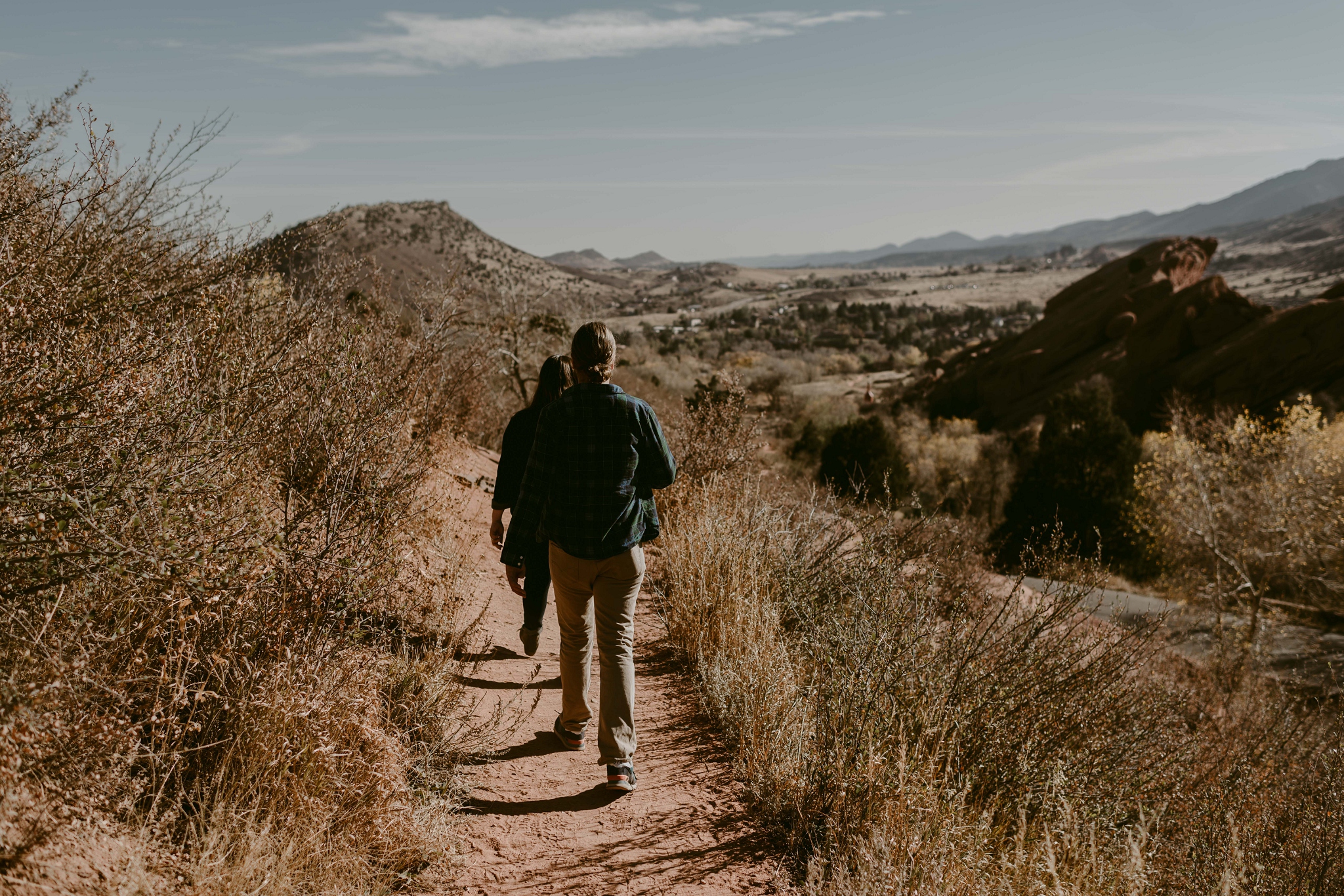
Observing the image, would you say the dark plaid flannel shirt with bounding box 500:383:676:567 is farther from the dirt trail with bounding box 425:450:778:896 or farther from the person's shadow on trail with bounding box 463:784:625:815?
the person's shadow on trail with bounding box 463:784:625:815

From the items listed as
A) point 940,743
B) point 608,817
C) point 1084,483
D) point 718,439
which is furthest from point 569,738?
point 1084,483

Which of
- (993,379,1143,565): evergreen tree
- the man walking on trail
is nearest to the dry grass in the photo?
the man walking on trail

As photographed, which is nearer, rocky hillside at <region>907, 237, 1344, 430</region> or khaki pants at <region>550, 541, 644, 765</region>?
khaki pants at <region>550, 541, 644, 765</region>

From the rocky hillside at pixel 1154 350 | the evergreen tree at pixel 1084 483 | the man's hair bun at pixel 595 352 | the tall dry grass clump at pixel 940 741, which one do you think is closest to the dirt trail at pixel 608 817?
the tall dry grass clump at pixel 940 741

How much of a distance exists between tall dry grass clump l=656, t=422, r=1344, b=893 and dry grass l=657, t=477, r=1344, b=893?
2 centimetres

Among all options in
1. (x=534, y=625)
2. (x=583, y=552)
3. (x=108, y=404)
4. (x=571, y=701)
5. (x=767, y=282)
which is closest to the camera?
(x=108, y=404)

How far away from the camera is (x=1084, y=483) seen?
77.2ft

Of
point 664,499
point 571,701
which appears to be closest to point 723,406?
point 664,499

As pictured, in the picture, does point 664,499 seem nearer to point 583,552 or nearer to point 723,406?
point 723,406

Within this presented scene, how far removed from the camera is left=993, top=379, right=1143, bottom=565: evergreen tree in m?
23.2

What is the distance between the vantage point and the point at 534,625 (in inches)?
172

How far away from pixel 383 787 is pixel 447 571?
1.93 meters

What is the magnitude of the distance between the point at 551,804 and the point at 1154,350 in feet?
155

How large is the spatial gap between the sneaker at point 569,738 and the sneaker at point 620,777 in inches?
13.0
